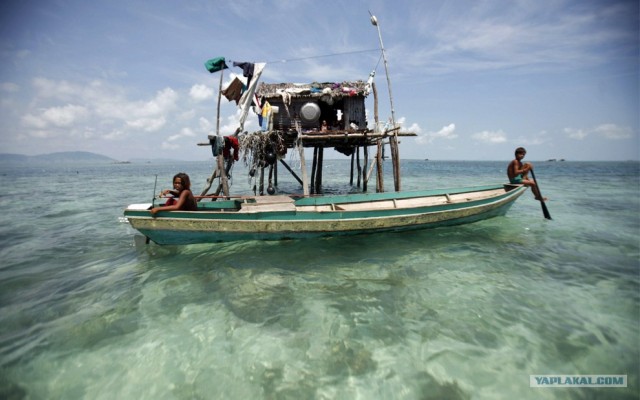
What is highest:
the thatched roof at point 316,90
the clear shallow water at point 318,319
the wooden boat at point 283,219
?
the thatched roof at point 316,90

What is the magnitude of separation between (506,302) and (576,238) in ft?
22.0

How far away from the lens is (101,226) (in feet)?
39.6

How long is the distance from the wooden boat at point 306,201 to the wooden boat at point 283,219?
0.03 metres

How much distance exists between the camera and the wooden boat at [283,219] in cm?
778

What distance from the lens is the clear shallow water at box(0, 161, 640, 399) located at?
3732 mm

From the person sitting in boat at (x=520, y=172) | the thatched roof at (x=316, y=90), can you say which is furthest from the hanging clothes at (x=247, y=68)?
the person sitting in boat at (x=520, y=172)

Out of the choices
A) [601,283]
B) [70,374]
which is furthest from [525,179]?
[70,374]

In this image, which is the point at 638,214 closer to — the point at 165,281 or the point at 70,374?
the point at 165,281

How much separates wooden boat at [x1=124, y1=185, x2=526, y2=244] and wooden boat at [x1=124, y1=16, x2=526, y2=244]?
27mm

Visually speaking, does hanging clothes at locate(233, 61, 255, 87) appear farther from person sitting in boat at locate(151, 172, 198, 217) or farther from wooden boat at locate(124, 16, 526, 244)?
person sitting in boat at locate(151, 172, 198, 217)

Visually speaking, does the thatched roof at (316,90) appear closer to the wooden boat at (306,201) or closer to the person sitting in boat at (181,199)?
the wooden boat at (306,201)

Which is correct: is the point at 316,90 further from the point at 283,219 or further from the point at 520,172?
the point at 520,172

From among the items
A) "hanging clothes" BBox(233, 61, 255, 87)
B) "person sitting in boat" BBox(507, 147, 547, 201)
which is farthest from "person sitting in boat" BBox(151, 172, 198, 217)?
"person sitting in boat" BBox(507, 147, 547, 201)

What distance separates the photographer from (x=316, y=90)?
16.0 meters
